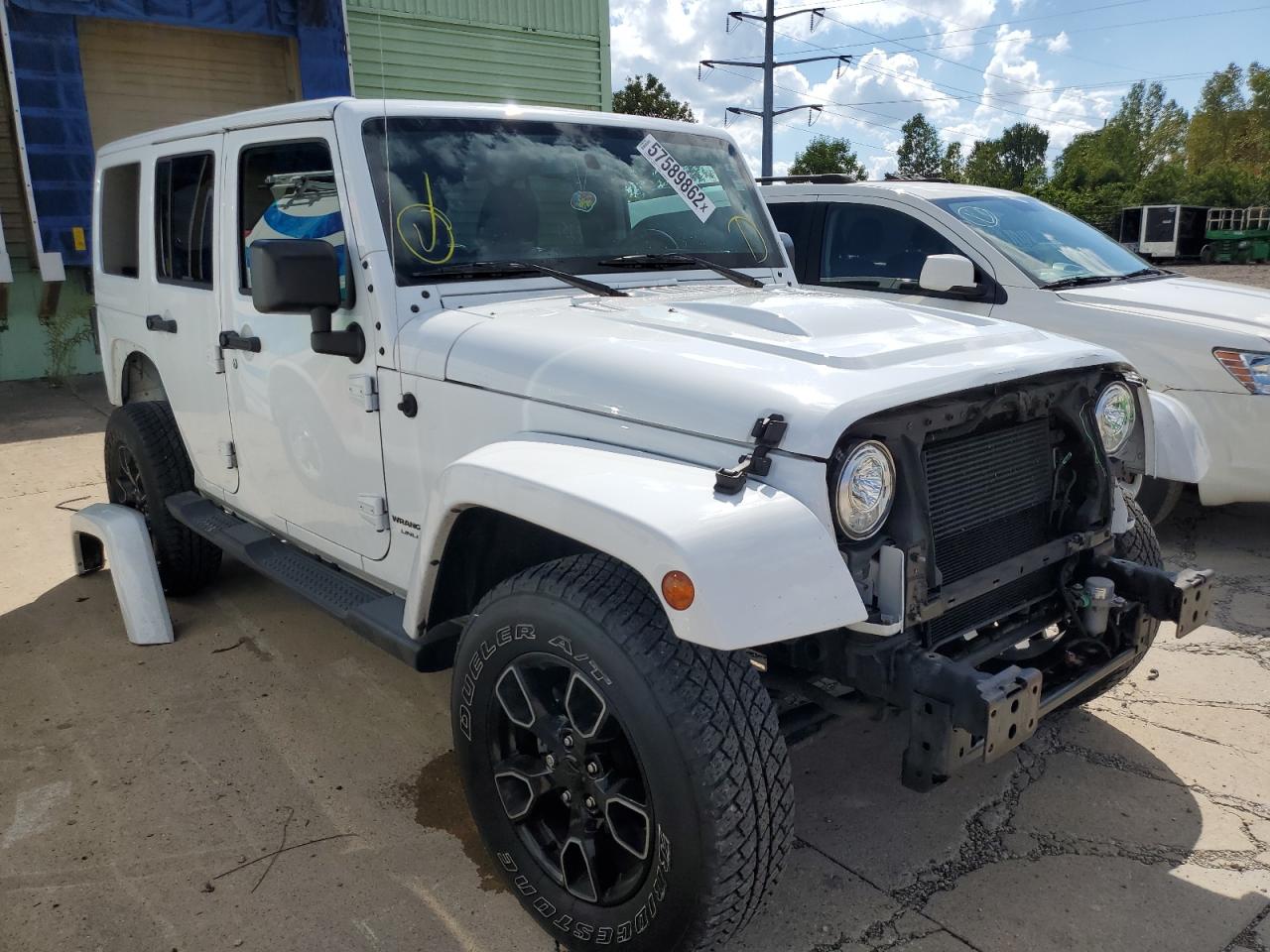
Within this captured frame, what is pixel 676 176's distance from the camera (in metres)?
3.52

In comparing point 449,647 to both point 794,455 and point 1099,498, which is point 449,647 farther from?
point 1099,498

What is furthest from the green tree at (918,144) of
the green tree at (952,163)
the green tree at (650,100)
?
the green tree at (650,100)

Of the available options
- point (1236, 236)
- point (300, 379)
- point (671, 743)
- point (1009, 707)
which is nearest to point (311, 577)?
point (300, 379)

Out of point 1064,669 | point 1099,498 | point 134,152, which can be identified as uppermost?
point 134,152

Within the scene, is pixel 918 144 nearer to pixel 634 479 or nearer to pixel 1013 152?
pixel 1013 152

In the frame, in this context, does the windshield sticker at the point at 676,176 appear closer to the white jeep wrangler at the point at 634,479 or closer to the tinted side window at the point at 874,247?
the white jeep wrangler at the point at 634,479

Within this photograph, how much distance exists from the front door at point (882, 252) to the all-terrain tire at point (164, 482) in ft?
12.0

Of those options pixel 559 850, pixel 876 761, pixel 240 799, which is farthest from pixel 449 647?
pixel 876 761

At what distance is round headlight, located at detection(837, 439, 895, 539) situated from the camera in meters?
2.09

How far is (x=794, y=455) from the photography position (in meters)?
2.04

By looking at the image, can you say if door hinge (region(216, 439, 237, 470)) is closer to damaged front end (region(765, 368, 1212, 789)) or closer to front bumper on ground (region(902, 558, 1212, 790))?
damaged front end (region(765, 368, 1212, 789))

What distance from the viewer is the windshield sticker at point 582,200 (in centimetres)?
326

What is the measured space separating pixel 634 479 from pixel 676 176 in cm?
177

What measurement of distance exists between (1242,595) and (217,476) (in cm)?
445
